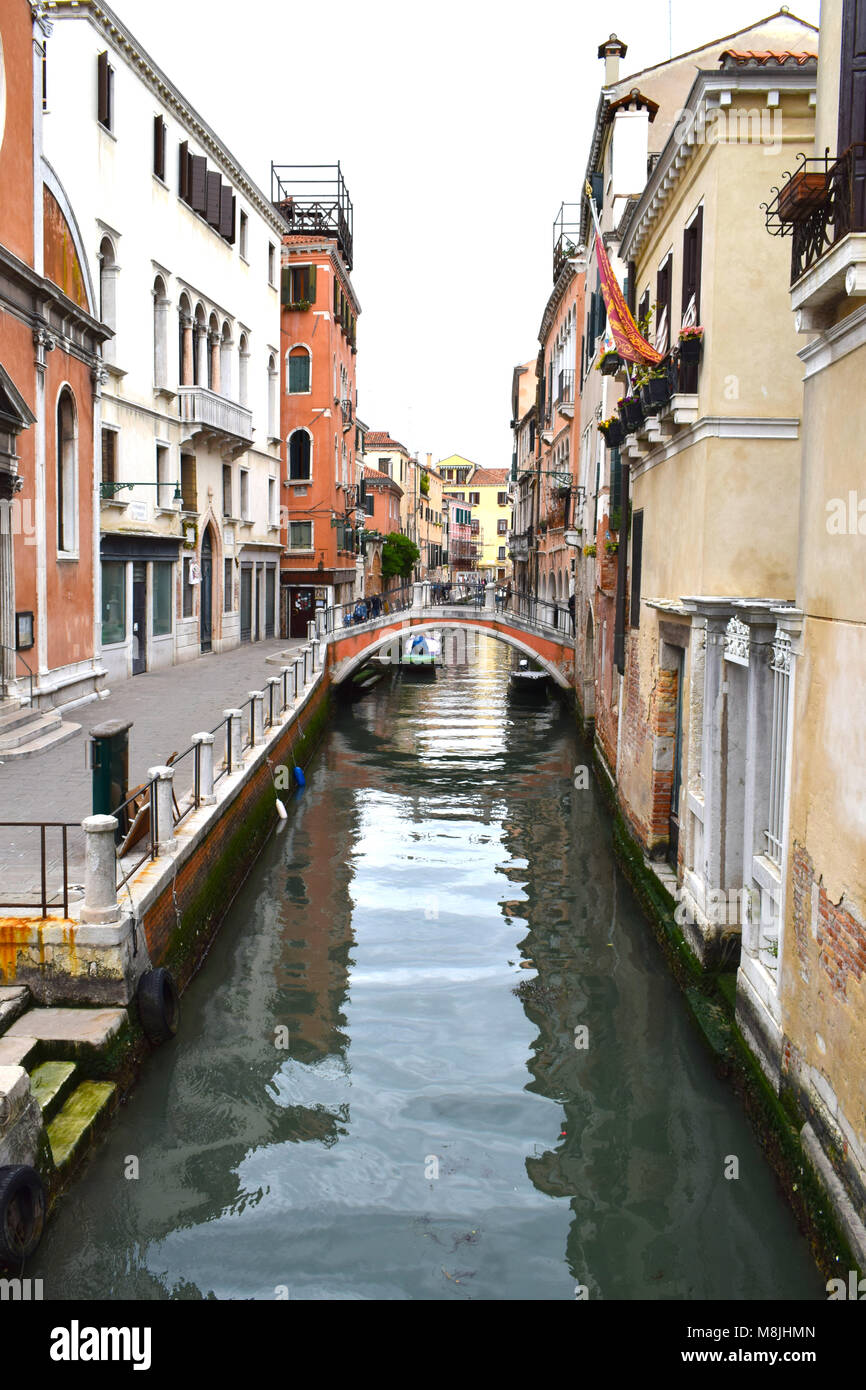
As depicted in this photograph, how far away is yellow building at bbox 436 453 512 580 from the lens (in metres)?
94.2

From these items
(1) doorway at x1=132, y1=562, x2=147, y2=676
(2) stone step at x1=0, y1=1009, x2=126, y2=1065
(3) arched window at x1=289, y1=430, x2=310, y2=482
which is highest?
(3) arched window at x1=289, y1=430, x2=310, y2=482

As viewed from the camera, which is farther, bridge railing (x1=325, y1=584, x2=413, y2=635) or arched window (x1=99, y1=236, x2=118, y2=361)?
bridge railing (x1=325, y1=584, x2=413, y2=635)

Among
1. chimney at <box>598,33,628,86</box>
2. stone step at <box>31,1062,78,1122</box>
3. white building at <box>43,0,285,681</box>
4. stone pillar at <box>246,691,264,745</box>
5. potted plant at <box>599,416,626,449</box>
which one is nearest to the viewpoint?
stone step at <box>31,1062,78,1122</box>

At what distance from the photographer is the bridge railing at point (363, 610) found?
84.0 feet

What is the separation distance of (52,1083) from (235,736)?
21.0 ft

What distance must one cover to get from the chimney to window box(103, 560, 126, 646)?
10.3 m

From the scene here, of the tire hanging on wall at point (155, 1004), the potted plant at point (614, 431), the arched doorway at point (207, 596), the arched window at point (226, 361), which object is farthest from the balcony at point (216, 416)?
the tire hanging on wall at point (155, 1004)

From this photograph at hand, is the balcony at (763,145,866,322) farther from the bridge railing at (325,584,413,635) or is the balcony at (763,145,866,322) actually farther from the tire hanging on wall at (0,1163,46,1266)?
the bridge railing at (325,584,413,635)

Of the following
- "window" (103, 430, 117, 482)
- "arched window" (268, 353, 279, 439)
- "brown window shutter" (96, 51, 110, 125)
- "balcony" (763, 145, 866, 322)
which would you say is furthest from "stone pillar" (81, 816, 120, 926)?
"arched window" (268, 353, 279, 439)

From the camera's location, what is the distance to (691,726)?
8438 millimetres

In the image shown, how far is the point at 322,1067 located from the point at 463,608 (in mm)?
20610
